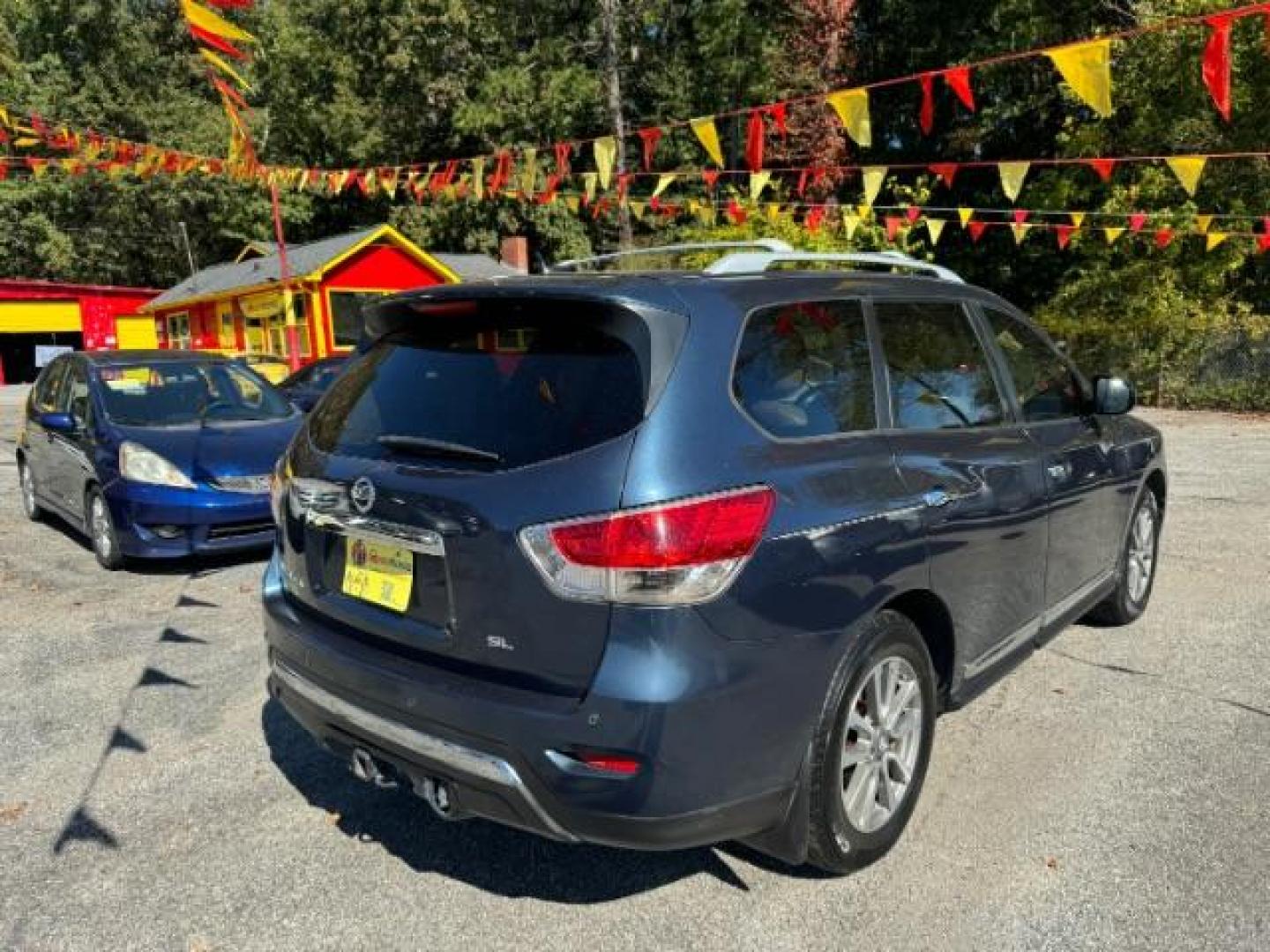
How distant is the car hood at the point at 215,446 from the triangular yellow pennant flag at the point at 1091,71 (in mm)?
6438

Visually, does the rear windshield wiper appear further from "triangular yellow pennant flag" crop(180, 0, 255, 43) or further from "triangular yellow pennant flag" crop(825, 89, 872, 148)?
"triangular yellow pennant flag" crop(180, 0, 255, 43)

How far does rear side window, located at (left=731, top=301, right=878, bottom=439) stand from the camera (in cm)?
270

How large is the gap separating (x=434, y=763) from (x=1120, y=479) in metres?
3.52

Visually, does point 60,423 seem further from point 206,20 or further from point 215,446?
point 206,20

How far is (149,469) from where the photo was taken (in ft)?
21.4

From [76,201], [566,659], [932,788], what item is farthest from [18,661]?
[76,201]

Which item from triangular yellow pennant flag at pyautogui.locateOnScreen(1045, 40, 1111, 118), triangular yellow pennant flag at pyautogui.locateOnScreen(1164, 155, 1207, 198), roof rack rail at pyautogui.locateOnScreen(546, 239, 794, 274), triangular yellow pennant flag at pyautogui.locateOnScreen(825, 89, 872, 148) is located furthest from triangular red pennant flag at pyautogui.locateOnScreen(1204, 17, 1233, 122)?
roof rack rail at pyautogui.locateOnScreen(546, 239, 794, 274)

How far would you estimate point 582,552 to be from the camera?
7.72ft

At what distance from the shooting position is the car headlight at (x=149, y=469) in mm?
6473

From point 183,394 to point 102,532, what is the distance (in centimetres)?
133

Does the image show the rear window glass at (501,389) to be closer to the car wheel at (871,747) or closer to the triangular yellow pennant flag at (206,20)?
the car wheel at (871,747)

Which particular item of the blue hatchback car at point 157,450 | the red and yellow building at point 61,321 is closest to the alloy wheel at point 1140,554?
the blue hatchback car at point 157,450

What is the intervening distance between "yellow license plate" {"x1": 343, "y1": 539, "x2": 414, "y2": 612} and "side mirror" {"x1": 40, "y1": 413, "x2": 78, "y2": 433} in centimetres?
554

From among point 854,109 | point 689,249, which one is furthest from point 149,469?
point 854,109
